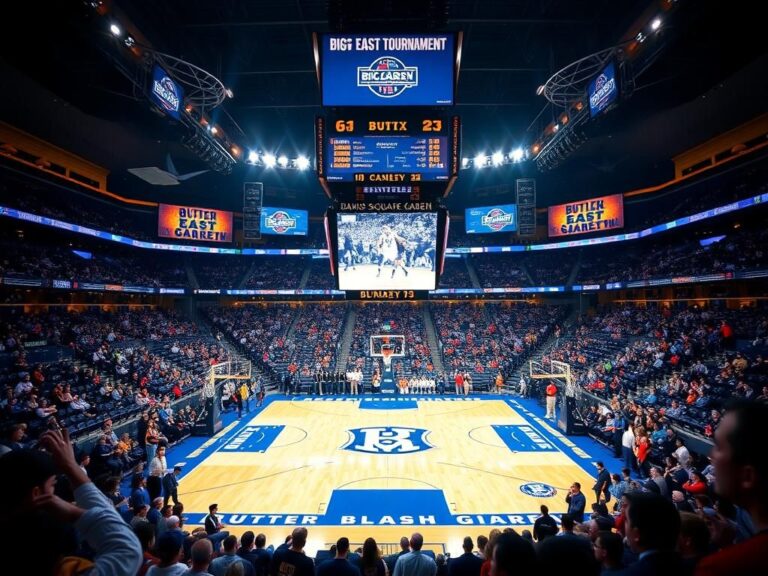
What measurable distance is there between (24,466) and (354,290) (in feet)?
31.9

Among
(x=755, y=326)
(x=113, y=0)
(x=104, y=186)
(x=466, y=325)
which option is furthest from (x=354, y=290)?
(x=104, y=186)

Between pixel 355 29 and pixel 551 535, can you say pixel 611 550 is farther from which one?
pixel 355 29

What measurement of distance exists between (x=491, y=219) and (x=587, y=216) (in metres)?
6.83

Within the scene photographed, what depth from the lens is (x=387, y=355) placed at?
26.1m

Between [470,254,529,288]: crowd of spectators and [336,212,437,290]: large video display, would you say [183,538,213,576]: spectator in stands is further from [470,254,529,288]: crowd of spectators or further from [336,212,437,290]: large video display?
[470,254,529,288]: crowd of spectators

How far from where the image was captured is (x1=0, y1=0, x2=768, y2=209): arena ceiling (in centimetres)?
1185

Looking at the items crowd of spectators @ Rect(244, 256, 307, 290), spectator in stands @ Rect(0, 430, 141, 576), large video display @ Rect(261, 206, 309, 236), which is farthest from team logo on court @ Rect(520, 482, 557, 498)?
large video display @ Rect(261, 206, 309, 236)

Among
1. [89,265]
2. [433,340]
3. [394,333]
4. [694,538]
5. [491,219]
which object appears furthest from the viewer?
[491,219]

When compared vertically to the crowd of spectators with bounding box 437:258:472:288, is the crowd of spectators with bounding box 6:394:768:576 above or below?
below

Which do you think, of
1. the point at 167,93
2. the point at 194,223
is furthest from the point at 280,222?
the point at 167,93

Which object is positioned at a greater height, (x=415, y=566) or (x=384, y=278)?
(x=384, y=278)

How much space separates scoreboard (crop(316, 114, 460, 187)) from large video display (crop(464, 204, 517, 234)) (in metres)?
23.0

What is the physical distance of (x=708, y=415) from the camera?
11453mm

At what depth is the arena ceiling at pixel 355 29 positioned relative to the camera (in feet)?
38.9
